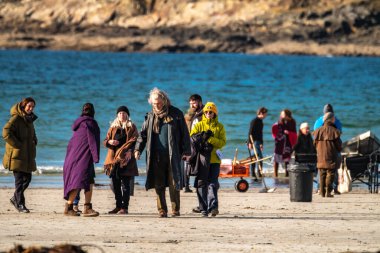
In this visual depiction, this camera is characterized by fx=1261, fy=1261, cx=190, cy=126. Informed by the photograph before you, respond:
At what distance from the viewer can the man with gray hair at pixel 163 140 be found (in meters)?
14.3

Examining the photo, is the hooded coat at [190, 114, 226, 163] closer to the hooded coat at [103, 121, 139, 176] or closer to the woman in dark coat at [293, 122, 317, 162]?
the hooded coat at [103, 121, 139, 176]

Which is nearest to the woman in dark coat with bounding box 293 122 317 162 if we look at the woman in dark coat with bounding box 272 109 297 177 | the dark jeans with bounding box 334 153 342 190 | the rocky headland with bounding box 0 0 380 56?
the dark jeans with bounding box 334 153 342 190

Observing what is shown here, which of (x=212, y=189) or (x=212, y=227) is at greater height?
(x=212, y=189)

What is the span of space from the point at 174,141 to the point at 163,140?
0.13m

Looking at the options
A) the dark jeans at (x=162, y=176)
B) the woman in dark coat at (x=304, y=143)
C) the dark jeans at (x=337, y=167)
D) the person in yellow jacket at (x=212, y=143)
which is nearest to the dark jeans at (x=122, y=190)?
the dark jeans at (x=162, y=176)

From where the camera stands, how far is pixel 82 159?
1460cm

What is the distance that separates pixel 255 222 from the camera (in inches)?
561

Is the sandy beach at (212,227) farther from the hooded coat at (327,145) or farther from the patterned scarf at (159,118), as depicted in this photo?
the patterned scarf at (159,118)

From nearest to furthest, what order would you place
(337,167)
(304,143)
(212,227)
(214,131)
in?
(212,227) → (214,131) → (337,167) → (304,143)

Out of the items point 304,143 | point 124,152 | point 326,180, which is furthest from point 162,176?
point 304,143

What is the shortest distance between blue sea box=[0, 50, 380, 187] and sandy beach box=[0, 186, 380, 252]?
18.4 feet

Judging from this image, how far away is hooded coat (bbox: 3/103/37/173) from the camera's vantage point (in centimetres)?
1510

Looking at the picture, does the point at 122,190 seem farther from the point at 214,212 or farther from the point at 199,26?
the point at 199,26

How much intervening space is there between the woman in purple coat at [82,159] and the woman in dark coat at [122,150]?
55 centimetres
